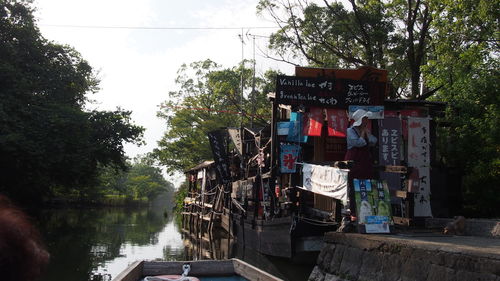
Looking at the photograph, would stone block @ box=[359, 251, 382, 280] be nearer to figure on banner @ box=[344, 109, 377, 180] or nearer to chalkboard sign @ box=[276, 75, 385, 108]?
figure on banner @ box=[344, 109, 377, 180]

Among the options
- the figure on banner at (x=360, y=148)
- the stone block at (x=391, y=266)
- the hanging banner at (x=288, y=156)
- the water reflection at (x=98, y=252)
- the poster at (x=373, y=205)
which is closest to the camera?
the stone block at (x=391, y=266)

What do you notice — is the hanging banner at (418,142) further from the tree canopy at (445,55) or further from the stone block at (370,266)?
the stone block at (370,266)

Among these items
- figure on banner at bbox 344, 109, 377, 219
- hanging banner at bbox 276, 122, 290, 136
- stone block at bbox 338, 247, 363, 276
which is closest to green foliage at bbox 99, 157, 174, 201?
hanging banner at bbox 276, 122, 290, 136

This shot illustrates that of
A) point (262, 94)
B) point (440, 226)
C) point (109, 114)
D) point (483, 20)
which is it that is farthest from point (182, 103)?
point (440, 226)

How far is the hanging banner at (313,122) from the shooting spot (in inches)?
435

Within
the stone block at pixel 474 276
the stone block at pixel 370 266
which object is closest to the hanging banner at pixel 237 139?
the stone block at pixel 370 266

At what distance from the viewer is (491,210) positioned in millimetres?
11094

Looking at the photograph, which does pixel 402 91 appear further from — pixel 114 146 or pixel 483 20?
pixel 114 146

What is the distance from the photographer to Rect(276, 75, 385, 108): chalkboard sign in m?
10.3

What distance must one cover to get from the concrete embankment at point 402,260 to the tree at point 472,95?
586 centimetres

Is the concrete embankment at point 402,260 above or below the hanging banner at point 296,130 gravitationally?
below

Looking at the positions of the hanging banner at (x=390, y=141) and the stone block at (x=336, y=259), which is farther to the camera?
the hanging banner at (x=390, y=141)

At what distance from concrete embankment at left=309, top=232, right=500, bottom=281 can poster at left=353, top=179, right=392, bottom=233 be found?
64 centimetres

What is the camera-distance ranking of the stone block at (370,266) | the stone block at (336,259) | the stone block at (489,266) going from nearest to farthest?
the stone block at (489,266) < the stone block at (370,266) < the stone block at (336,259)
